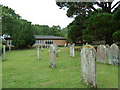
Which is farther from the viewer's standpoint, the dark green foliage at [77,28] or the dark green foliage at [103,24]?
the dark green foliage at [77,28]

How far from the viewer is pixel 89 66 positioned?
4.49 meters

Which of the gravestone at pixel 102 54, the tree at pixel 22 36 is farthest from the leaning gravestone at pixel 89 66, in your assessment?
the tree at pixel 22 36

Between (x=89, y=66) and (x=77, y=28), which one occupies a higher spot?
(x=77, y=28)

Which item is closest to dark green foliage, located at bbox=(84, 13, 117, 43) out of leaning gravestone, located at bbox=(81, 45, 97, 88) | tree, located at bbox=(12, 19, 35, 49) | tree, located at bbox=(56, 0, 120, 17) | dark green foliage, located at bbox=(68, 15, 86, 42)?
tree, located at bbox=(56, 0, 120, 17)

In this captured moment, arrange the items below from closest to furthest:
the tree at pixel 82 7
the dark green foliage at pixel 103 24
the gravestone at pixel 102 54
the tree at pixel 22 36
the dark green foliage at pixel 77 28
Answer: the gravestone at pixel 102 54
the dark green foliage at pixel 103 24
the tree at pixel 82 7
the dark green foliage at pixel 77 28
the tree at pixel 22 36

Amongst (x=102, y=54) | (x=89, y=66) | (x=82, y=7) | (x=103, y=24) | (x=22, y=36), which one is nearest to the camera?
(x=89, y=66)

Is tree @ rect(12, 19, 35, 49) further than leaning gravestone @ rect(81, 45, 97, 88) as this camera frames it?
Yes

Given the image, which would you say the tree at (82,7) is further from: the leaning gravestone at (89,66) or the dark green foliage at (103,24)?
the leaning gravestone at (89,66)

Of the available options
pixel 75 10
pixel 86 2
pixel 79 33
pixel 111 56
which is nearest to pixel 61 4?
pixel 75 10

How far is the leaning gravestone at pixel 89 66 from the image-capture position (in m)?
4.34

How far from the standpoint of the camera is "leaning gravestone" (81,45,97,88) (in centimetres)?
434

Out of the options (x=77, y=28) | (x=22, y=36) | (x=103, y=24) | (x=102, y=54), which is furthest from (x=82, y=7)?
(x=22, y=36)

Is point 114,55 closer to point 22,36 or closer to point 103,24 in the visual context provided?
point 103,24

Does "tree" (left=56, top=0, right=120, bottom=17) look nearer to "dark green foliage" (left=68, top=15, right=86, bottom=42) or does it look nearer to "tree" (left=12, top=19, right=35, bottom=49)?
"dark green foliage" (left=68, top=15, right=86, bottom=42)
